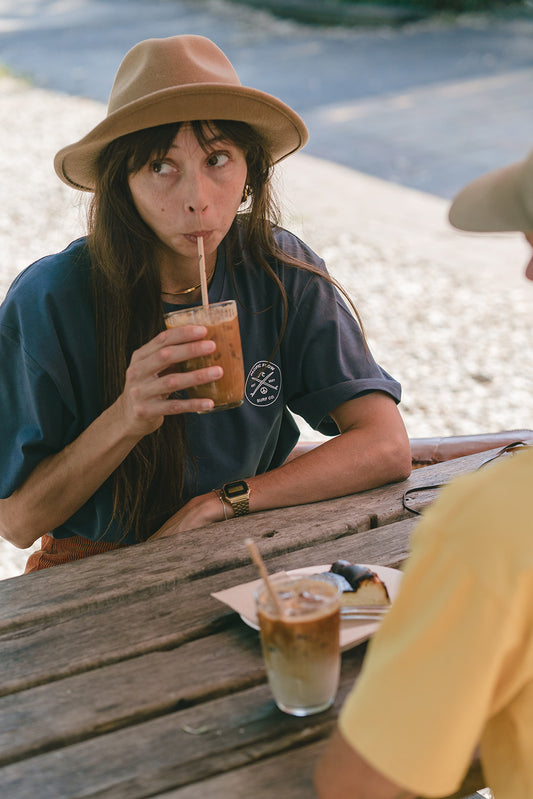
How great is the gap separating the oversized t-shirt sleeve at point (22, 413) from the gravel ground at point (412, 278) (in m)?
1.56

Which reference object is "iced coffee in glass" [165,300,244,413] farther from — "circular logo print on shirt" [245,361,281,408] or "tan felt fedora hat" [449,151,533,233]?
"tan felt fedora hat" [449,151,533,233]

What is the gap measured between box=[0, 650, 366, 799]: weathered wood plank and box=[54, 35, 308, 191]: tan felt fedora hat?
113cm

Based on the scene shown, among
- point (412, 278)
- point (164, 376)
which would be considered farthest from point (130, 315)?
point (412, 278)

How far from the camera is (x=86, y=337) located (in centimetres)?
205

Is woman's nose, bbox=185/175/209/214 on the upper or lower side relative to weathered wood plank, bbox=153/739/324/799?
upper

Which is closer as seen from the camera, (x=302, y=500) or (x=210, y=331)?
(x=210, y=331)

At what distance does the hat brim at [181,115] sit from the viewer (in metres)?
1.85

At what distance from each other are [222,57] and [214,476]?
0.92m

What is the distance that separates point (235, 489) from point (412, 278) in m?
4.22

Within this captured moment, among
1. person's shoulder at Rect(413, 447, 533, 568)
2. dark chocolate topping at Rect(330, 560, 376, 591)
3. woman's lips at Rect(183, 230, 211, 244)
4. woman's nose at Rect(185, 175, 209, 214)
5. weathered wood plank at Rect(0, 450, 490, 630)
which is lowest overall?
weathered wood plank at Rect(0, 450, 490, 630)

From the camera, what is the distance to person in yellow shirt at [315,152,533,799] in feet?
2.88

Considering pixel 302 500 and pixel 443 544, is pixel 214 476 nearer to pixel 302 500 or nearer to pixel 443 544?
pixel 302 500

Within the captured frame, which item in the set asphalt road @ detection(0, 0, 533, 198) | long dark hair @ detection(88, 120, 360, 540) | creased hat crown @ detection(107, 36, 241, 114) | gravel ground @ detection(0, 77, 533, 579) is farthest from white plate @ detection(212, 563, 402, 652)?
asphalt road @ detection(0, 0, 533, 198)

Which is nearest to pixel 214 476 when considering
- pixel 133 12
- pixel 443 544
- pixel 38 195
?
pixel 443 544
